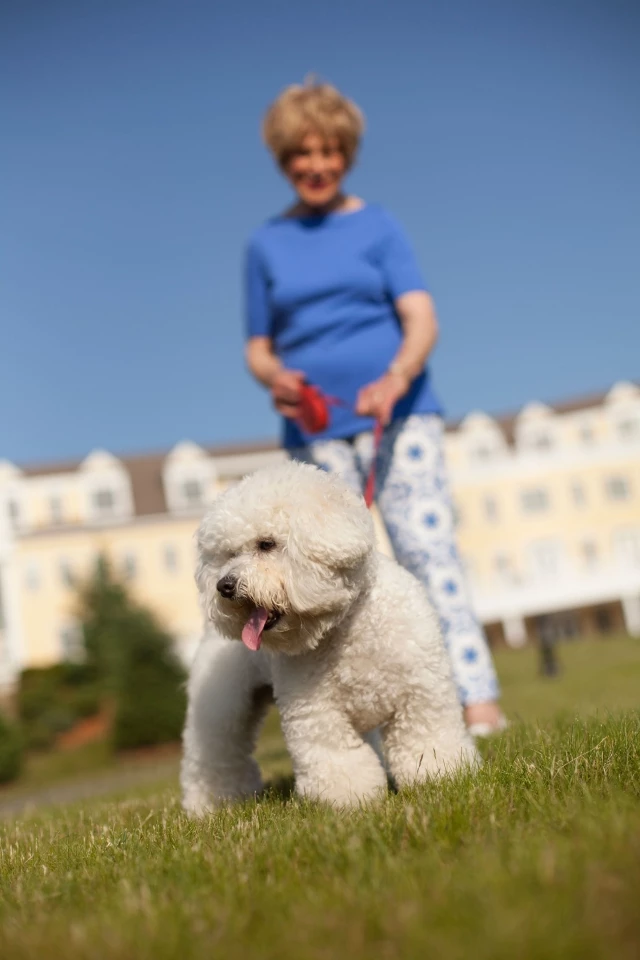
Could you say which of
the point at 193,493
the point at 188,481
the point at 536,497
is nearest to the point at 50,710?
the point at 193,493

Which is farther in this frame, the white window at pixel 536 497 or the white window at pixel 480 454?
the white window at pixel 480 454

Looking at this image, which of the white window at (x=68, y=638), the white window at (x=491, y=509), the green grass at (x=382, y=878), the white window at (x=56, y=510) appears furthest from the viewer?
the white window at (x=491, y=509)

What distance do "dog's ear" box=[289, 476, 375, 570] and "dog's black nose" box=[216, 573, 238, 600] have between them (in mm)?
228

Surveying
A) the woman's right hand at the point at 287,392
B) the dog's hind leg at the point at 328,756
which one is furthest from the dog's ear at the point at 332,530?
the woman's right hand at the point at 287,392

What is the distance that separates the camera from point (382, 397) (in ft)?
14.3

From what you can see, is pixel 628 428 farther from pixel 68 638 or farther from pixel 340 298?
pixel 340 298

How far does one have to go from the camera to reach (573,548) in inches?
1861

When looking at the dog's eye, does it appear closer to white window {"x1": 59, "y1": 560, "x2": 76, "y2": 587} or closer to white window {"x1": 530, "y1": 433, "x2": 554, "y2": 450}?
white window {"x1": 59, "y1": 560, "x2": 76, "y2": 587}

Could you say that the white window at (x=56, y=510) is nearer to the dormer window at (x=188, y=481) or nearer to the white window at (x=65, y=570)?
the white window at (x=65, y=570)

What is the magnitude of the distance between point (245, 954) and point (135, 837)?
5.71 ft

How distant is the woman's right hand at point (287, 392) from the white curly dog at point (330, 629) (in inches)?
46.6

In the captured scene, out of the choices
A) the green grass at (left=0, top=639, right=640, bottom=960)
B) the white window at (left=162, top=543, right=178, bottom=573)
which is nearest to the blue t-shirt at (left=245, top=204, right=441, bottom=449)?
the green grass at (left=0, top=639, right=640, bottom=960)

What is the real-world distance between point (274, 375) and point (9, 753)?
12935mm

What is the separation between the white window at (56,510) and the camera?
139 feet
